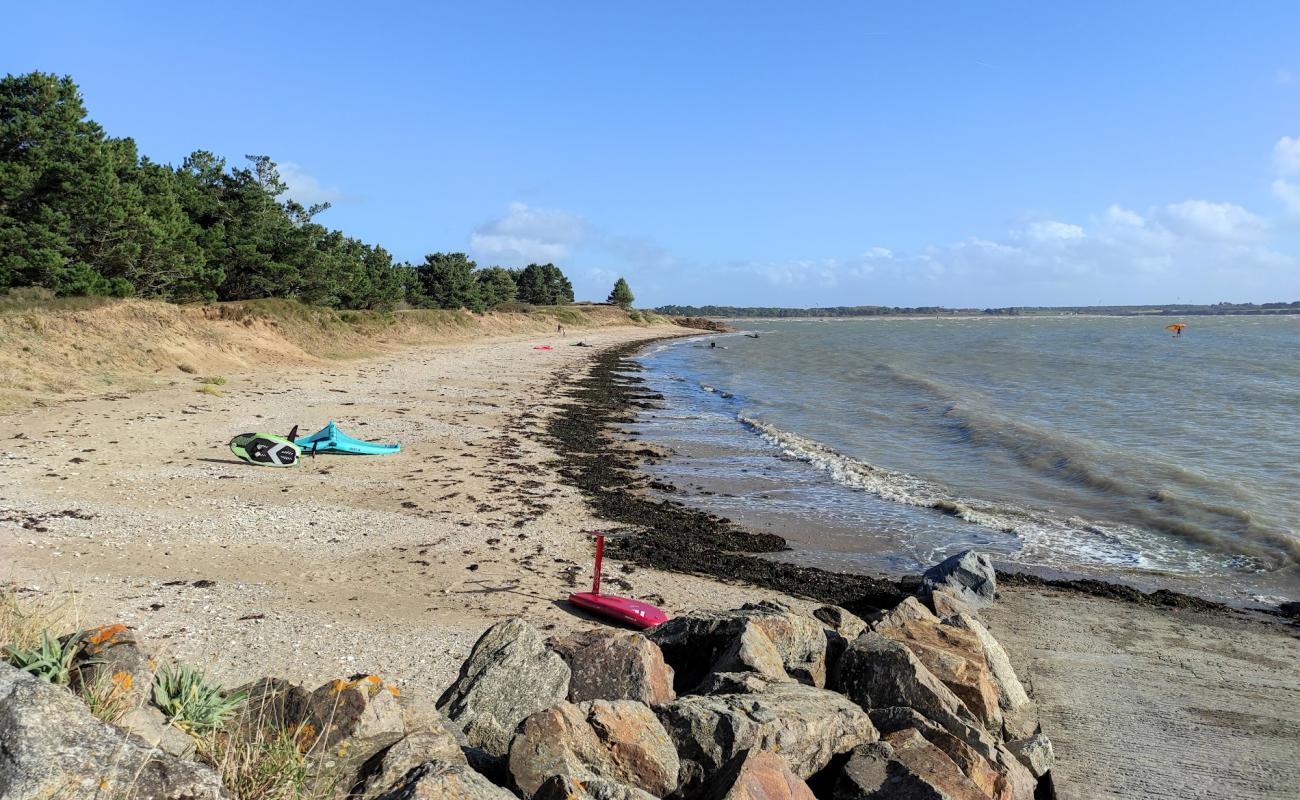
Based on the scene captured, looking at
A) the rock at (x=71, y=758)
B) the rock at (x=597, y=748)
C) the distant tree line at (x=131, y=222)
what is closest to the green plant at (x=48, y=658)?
the rock at (x=71, y=758)

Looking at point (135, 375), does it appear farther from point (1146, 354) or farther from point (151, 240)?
point (1146, 354)

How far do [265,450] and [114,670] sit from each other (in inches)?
487

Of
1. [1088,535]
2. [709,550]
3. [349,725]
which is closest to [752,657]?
[349,725]

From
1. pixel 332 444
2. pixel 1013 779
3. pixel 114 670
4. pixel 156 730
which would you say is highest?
pixel 114 670

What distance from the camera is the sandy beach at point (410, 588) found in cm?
760

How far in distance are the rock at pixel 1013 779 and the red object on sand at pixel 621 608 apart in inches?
164

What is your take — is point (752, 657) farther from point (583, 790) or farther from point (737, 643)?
point (583, 790)

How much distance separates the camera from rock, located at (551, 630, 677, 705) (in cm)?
601

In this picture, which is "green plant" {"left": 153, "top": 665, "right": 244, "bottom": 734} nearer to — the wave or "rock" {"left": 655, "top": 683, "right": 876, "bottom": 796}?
"rock" {"left": 655, "top": 683, "right": 876, "bottom": 796}

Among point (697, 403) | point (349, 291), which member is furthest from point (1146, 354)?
point (349, 291)

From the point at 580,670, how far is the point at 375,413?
62.3 feet

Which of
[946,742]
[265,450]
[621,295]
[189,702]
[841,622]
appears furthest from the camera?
[621,295]

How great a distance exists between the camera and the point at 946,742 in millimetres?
5715

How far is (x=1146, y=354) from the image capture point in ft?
222
